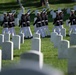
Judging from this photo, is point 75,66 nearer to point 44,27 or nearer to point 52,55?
point 52,55

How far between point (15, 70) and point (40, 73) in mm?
319

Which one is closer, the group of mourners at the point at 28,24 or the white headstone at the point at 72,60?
the white headstone at the point at 72,60

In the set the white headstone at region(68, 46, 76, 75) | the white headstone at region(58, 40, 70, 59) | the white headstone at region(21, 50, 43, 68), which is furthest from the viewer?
the white headstone at region(58, 40, 70, 59)

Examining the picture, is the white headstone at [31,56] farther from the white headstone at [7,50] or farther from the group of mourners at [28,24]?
the group of mourners at [28,24]

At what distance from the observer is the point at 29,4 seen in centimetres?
4844

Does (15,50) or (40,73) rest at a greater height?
(40,73)

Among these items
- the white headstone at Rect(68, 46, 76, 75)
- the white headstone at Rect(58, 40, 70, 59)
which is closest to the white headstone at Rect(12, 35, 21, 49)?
the white headstone at Rect(58, 40, 70, 59)

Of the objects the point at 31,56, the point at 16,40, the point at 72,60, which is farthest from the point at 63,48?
the point at 31,56

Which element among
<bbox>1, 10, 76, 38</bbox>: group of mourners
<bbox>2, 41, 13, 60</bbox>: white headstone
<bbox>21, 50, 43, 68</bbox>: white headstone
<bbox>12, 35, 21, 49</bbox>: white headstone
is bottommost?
<bbox>1, 10, 76, 38</bbox>: group of mourners

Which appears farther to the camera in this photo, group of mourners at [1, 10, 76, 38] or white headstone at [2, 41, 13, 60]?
group of mourners at [1, 10, 76, 38]

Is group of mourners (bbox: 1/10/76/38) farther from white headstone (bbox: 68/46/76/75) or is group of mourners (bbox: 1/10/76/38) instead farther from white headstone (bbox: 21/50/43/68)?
white headstone (bbox: 21/50/43/68)

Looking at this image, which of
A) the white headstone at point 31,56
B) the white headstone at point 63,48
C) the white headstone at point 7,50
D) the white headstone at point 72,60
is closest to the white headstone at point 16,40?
the white headstone at point 7,50

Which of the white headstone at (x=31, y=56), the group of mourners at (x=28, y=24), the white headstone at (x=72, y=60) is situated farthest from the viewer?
the group of mourners at (x=28, y=24)

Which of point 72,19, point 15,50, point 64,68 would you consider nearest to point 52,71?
point 64,68
